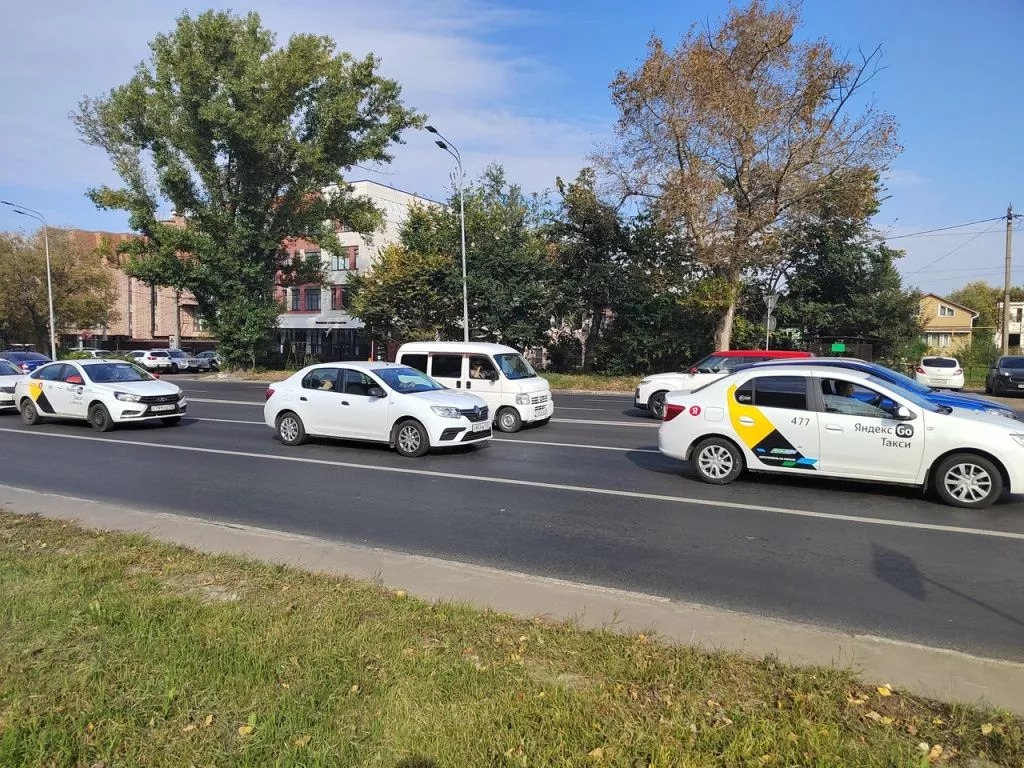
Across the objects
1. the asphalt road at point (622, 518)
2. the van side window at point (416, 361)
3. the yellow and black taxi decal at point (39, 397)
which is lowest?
the asphalt road at point (622, 518)

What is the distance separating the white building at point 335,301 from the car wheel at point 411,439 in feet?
138

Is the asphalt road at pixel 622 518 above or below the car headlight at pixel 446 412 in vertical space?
below

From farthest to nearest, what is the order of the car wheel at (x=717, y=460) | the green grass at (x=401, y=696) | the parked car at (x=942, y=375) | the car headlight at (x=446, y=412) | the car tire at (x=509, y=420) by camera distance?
the parked car at (x=942, y=375) < the car tire at (x=509, y=420) < the car headlight at (x=446, y=412) < the car wheel at (x=717, y=460) < the green grass at (x=401, y=696)

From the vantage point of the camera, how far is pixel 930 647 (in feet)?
13.8

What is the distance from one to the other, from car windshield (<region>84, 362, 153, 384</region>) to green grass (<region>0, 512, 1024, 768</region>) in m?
11.6

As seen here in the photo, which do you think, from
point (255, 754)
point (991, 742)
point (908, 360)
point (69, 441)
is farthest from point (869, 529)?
point (908, 360)

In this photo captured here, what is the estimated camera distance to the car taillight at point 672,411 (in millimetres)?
9453

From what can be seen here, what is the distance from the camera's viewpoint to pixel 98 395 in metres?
14.4

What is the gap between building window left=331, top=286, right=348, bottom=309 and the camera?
179 ft

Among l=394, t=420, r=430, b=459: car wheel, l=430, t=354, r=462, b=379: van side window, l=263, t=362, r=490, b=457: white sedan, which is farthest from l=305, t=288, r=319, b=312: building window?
l=394, t=420, r=430, b=459: car wheel

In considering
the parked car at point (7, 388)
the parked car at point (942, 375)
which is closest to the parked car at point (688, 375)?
the parked car at point (942, 375)

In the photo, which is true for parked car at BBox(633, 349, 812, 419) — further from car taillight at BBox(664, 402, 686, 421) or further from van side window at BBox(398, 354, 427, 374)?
car taillight at BBox(664, 402, 686, 421)

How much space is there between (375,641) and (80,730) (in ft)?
4.72

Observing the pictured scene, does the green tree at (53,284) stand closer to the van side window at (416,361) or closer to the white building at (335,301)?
the white building at (335,301)
